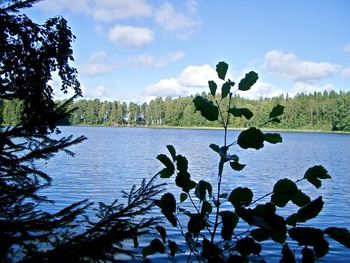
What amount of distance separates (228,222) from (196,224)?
197mm

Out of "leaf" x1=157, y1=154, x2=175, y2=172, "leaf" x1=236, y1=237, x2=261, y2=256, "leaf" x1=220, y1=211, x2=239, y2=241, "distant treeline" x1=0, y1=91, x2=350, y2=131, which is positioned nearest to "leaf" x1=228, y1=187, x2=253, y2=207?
"leaf" x1=220, y1=211, x2=239, y2=241

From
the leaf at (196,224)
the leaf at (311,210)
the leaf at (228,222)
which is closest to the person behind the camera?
the leaf at (311,210)

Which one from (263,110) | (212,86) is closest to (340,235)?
(212,86)

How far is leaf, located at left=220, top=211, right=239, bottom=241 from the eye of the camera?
2145 millimetres

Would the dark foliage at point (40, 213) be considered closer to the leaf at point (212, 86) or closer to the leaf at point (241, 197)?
the leaf at point (241, 197)

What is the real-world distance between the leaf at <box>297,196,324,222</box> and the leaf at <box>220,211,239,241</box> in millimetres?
377

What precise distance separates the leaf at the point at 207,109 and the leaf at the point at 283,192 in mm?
481

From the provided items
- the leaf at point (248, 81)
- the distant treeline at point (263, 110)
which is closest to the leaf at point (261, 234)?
the leaf at point (248, 81)

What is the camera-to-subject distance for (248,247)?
82.3 inches

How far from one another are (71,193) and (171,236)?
Result: 9.84 m

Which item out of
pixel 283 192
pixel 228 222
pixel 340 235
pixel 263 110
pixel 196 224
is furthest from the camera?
pixel 263 110

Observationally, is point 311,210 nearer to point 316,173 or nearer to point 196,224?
point 316,173

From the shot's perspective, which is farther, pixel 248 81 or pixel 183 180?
pixel 183 180

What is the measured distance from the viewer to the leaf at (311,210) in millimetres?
1801
